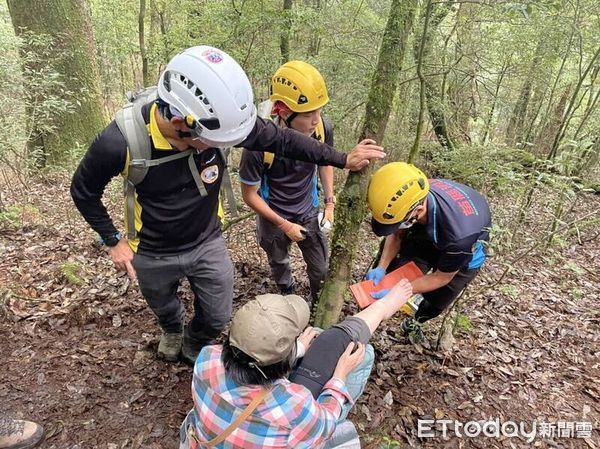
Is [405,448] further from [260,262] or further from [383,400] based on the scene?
[260,262]

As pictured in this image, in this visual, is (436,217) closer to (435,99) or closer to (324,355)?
(324,355)

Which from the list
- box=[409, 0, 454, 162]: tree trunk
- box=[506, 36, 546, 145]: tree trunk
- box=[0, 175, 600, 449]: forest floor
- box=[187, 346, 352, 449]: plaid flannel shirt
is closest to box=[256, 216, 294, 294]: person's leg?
box=[0, 175, 600, 449]: forest floor

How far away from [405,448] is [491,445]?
717 millimetres

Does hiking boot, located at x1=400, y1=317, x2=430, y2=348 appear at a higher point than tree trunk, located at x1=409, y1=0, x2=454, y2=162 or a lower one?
lower

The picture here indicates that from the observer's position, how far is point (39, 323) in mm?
3680

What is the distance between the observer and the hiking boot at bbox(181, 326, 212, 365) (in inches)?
131

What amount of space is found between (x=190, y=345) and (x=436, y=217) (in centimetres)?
226

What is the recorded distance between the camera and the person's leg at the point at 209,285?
2955mm

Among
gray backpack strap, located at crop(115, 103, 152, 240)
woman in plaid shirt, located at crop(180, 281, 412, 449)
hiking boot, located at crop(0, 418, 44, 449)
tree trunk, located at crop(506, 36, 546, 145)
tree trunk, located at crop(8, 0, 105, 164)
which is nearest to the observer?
woman in plaid shirt, located at crop(180, 281, 412, 449)

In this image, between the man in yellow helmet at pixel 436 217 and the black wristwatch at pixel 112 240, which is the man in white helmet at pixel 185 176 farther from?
the man in yellow helmet at pixel 436 217

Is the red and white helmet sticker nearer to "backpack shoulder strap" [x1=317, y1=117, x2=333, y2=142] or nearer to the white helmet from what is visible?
the white helmet

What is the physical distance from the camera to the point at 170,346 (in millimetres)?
3395

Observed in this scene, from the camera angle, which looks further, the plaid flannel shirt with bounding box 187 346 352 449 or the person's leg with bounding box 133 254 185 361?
the person's leg with bounding box 133 254 185 361

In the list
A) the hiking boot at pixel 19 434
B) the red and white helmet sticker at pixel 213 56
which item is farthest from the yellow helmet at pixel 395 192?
the hiking boot at pixel 19 434
